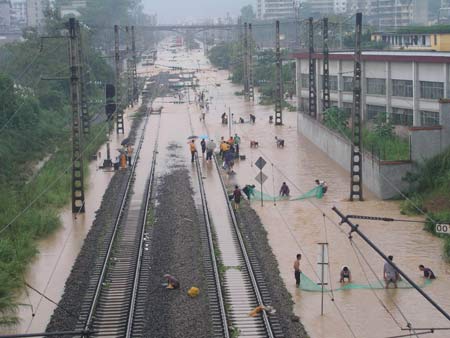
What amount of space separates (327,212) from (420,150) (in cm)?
395

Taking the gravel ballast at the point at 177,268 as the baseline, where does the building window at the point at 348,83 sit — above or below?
above

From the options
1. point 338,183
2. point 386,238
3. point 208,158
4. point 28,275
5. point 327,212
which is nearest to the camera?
point 28,275

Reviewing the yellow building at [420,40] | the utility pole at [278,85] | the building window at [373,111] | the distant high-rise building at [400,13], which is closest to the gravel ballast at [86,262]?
the building window at [373,111]

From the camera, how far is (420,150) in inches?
1195

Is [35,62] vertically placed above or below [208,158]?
above

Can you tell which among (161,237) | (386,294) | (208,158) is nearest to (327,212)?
(161,237)

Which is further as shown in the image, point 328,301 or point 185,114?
point 185,114

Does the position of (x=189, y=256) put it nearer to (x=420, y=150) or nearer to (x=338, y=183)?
(x=420, y=150)

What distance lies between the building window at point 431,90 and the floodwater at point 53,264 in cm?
1454

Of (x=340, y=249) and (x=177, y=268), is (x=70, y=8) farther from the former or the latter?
(x=177, y=268)

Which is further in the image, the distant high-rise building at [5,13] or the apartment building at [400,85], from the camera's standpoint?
the distant high-rise building at [5,13]

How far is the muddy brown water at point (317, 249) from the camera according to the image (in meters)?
17.9

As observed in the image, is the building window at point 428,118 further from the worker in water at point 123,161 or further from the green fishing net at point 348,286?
the green fishing net at point 348,286

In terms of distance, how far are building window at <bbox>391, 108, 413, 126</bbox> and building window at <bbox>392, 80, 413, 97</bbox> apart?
738 mm
